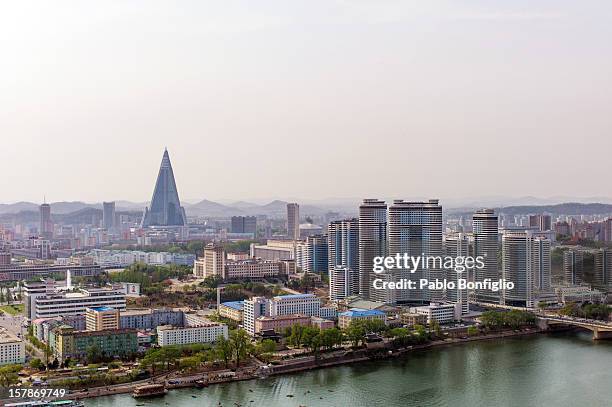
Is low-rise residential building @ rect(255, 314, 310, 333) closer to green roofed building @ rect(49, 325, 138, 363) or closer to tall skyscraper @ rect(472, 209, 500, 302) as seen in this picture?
green roofed building @ rect(49, 325, 138, 363)

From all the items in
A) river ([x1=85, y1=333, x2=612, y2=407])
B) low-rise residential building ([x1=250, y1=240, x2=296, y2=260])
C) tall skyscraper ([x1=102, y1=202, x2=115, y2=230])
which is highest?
tall skyscraper ([x1=102, y1=202, x2=115, y2=230])

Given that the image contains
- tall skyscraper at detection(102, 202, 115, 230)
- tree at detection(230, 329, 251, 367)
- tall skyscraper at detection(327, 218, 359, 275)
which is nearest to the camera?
tree at detection(230, 329, 251, 367)

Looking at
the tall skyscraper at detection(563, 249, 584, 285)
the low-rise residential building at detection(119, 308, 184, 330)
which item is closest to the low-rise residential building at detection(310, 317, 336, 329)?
the low-rise residential building at detection(119, 308, 184, 330)

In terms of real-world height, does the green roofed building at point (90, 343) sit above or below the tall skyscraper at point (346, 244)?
below

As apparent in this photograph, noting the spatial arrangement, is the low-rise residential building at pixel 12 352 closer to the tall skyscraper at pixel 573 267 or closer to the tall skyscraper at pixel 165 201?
the tall skyscraper at pixel 573 267

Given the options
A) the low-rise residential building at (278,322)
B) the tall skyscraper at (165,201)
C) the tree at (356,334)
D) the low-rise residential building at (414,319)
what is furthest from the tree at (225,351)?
the tall skyscraper at (165,201)

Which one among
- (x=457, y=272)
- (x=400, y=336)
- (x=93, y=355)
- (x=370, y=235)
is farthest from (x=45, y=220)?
(x=400, y=336)

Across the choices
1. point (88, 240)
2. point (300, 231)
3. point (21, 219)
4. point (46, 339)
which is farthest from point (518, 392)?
point (21, 219)
